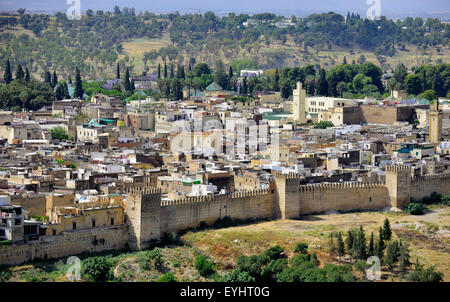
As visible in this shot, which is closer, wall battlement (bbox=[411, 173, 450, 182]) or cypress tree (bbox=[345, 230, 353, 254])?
cypress tree (bbox=[345, 230, 353, 254])

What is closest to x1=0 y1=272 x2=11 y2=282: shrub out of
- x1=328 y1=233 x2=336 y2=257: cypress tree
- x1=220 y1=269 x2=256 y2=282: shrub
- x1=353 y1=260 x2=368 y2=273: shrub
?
x1=220 y1=269 x2=256 y2=282: shrub

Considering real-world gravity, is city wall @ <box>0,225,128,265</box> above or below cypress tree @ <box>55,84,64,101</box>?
below

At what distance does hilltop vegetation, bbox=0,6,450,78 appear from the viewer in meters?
87.4

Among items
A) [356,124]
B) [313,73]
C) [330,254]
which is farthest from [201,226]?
[313,73]

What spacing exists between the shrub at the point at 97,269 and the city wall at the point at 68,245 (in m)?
0.57

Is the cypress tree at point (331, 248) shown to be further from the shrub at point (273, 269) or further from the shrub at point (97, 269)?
the shrub at point (97, 269)

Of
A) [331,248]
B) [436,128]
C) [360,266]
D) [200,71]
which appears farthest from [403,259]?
[200,71]

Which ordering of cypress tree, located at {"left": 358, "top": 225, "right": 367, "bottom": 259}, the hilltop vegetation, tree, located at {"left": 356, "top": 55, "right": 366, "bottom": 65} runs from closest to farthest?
cypress tree, located at {"left": 358, "top": 225, "right": 367, "bottom": 259} → the hilltop vegetation → tree, located at {"left": 356, "top": 55, "right": 366, "bottom": 65}

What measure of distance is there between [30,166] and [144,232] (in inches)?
296

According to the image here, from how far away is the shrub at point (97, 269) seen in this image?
21516mm

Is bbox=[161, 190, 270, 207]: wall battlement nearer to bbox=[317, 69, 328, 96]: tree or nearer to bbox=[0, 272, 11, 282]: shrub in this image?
bbox=[0, 272, 11, 282]: shrub

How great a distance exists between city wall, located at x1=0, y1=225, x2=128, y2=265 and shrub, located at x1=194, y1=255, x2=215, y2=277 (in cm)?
171

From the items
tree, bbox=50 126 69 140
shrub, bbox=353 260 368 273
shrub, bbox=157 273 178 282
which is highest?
tree, bbox=50 126 69 140

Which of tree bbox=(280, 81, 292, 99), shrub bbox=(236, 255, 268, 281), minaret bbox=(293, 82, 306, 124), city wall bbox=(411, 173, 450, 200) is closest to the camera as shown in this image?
shrub bbox=(236, 255, 268, 281)
